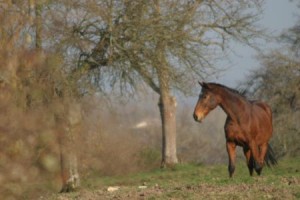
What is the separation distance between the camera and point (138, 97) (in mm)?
25891

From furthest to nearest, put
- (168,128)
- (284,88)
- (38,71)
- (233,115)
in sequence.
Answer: (284,88)
(168,128)
(38,71)
(233,115)

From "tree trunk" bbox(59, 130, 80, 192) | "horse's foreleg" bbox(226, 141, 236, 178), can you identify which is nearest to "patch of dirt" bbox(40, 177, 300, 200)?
"horse's foreleg" bbox(226, 141, 236, 178)

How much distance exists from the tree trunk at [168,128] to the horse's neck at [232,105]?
1598cm

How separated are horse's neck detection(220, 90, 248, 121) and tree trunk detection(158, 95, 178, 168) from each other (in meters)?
16.0

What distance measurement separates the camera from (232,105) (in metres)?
17.5

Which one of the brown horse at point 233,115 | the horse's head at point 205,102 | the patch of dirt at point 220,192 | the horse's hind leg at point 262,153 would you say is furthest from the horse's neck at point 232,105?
the patch of dirt at point 220,192

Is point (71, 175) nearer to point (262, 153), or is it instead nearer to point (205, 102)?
point (262, 153)

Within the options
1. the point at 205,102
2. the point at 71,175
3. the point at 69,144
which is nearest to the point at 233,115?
the point at 205,102

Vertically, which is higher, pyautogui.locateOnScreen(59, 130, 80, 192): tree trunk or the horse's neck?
the horse's neck

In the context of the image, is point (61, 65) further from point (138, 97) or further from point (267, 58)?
point (267, 58)

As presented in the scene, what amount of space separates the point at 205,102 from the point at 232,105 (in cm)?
65

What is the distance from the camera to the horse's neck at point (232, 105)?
17422 mm

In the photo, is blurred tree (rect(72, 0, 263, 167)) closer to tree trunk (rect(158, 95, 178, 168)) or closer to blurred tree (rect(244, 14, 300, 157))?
tree trunk (rect(158, 95, 178, 168))

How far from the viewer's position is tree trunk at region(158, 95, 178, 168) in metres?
34.0
